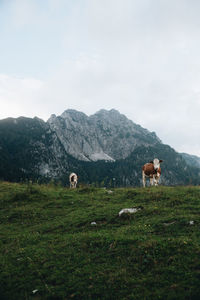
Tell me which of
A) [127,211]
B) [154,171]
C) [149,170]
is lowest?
[127,211]

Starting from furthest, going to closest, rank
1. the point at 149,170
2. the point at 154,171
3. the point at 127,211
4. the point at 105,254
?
1. the point at 149,170
2. the point at 154,171
3. the point at 127,211
4. the point at 105,254

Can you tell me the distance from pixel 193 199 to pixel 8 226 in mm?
13690

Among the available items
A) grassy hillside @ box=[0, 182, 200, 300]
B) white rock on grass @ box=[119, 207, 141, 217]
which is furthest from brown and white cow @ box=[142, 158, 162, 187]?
white rock on grass @ box=[119, 207, 141, 217]

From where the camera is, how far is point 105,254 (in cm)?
927

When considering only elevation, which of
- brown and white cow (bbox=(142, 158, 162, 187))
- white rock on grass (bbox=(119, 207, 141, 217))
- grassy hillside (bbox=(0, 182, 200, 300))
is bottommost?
grassy hillside (bbox=(0, 182, 200, 300))

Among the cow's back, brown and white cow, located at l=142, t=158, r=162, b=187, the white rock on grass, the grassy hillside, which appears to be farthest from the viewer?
the cow's back

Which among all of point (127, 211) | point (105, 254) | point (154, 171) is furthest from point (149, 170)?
point (105, 254)

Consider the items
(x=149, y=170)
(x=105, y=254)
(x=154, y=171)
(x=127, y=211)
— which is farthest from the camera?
(x=149, y=170)

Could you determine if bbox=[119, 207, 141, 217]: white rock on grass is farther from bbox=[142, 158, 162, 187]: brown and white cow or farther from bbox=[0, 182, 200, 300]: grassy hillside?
bbox=[142, 158, 162, 187]: brown and white cow

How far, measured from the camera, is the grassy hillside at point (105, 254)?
6.93m

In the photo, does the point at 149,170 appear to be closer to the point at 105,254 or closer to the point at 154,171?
the point at 154,171

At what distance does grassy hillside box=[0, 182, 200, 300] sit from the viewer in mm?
6930

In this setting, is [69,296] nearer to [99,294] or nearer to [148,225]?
[99,294]

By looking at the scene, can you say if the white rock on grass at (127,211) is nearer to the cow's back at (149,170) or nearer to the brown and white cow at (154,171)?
the brown and white cow at (154,171)
